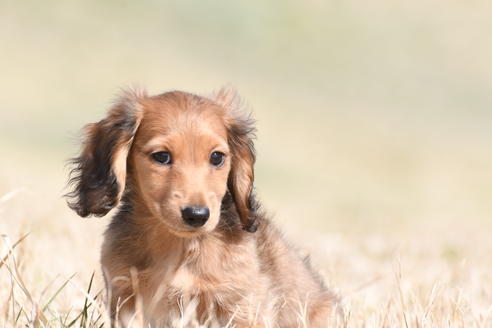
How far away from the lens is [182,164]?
14.7 ft

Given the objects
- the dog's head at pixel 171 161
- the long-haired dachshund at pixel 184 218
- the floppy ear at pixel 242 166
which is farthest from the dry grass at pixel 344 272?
the floppy ear at pixel 242 166

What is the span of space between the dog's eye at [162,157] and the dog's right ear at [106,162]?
0.30m

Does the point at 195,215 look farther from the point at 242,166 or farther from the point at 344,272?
the point at 344,272

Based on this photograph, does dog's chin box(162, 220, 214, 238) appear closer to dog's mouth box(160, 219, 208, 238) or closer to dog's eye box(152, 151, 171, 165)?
dog's mouth box(160, 219, 208, 238)

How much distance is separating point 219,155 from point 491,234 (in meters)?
9.59

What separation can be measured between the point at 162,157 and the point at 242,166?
1.88ft

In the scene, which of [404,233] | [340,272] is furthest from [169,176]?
[404,233]

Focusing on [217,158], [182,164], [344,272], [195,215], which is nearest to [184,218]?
[195,215]

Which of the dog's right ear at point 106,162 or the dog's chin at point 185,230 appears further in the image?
the dog's right ear at point 106,162

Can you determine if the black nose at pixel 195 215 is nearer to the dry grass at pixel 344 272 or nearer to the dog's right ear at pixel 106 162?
the dry grass at pixel 344 272

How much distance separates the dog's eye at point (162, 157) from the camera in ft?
14.9

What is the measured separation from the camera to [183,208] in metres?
4.32

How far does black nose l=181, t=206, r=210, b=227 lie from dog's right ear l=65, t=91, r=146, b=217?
617mm

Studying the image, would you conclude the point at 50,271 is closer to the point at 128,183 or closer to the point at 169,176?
the point at 128,183
